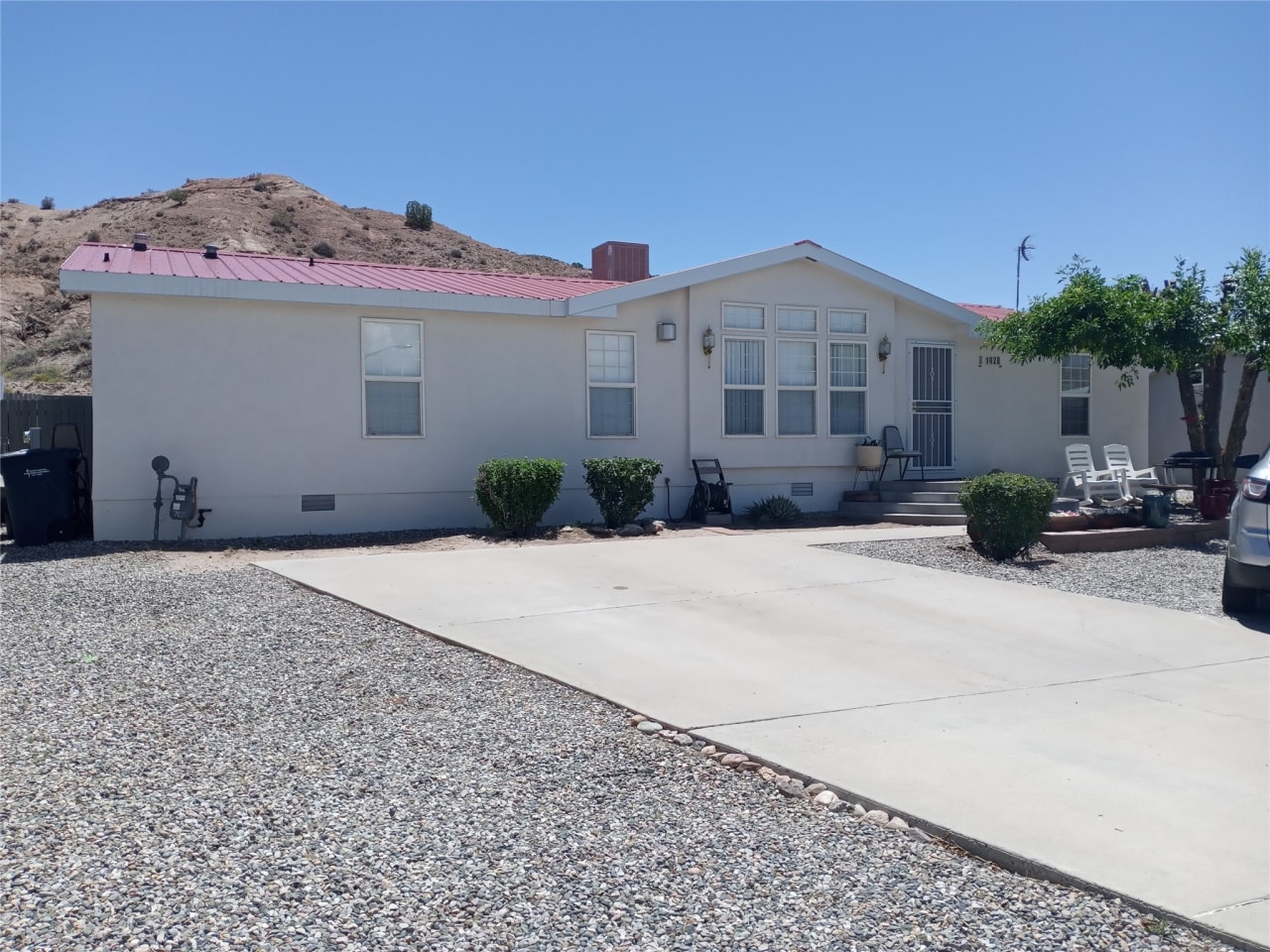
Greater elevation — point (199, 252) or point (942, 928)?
point (199, 252)

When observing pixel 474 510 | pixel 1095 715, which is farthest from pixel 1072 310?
pixel 1095 715

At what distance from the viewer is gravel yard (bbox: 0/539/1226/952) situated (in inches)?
132

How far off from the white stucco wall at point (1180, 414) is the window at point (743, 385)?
9.96 meters

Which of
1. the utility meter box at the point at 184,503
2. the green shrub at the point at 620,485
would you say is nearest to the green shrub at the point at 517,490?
the green shrub at the point at 620,485

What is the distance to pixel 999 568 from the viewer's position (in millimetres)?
10641

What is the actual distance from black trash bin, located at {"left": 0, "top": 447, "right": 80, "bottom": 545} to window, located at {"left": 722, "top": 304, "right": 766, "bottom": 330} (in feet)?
27.5

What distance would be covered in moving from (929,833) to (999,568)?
696 centimetres

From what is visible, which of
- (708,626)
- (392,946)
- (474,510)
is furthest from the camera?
(474,510)

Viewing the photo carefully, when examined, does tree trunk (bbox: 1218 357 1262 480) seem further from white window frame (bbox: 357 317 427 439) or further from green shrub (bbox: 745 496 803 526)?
white window frame (bbox: 357 317 427 439)

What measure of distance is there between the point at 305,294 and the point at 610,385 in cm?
410

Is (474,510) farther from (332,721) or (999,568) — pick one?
(332,721)

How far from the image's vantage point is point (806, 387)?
15.7 metres

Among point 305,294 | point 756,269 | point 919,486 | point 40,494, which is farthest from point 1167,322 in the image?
point 40,494

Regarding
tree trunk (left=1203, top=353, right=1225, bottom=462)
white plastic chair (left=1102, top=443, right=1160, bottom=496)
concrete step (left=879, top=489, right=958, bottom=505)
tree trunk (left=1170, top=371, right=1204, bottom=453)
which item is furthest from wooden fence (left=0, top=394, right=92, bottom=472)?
tree trunk (left=1203, top=353, right=1225, bottom=462)
